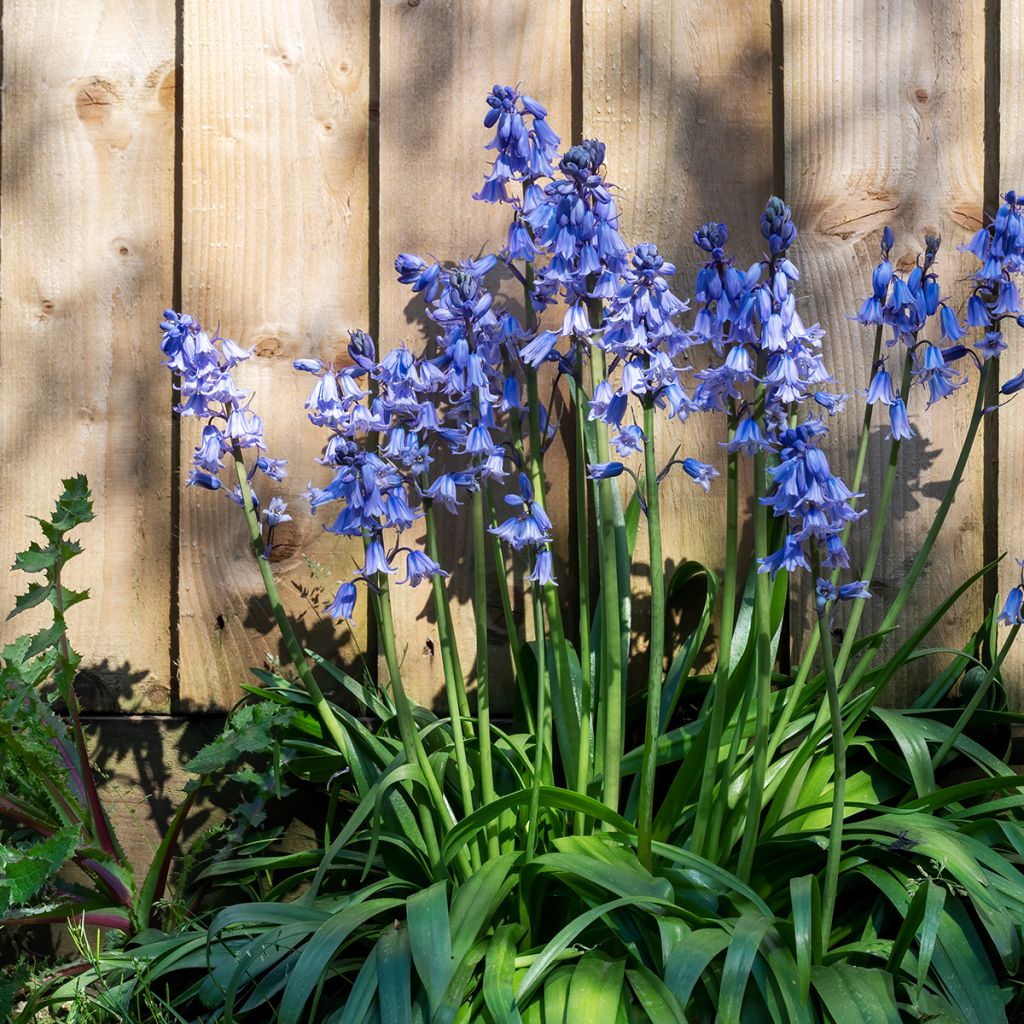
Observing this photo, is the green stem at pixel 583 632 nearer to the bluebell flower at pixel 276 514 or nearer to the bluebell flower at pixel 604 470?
the bluebell flower at pixel 604 470

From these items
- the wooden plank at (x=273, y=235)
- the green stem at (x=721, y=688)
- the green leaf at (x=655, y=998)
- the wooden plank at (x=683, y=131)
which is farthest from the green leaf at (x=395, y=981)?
the wooden plank at (x=683, y=131)

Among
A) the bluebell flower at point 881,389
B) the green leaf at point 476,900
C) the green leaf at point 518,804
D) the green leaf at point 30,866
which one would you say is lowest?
the green leaf at point 476,900

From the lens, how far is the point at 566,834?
2051 mm

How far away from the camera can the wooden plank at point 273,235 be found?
97.7 inches

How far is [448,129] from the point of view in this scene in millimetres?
2449

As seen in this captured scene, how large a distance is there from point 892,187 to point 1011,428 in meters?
0.61

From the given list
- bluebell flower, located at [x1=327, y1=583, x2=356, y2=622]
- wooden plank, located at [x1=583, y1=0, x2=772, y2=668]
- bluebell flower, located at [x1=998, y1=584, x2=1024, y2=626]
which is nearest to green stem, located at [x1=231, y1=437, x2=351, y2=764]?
bluebell flower, located at [x1=327, y1=583, x2=356, y2=622]

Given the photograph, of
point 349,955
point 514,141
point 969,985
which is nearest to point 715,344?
point 514,141

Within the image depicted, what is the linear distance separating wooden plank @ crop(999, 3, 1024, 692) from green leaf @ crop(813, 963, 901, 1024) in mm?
978

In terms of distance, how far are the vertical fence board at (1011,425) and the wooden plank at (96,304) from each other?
1.92 metres

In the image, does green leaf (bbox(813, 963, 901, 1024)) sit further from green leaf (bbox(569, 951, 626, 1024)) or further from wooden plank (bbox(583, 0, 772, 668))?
wooden plank (bbox(583, 0, 772, 668))

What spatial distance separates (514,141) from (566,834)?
4.29 ft

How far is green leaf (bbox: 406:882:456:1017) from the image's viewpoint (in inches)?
63.9

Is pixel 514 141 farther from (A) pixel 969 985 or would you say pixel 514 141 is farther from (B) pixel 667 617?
(A) pixel 969 985
